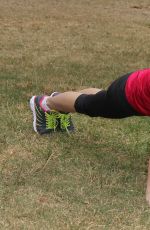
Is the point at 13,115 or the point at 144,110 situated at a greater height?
the point at 144,110

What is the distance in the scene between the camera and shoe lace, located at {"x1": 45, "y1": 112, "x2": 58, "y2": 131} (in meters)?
3.83

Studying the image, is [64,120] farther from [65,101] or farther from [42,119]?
[65,101]

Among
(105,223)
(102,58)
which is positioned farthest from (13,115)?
(102,58)

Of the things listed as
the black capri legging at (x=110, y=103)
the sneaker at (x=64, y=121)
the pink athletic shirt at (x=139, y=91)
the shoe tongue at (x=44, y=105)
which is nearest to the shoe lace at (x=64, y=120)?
the sneaker at (x=64, y=121)

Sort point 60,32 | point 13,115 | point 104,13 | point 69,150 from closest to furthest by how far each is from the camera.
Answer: point 69,150, point 13,115, point 60,32, point 104,13

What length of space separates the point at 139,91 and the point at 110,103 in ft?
0.88

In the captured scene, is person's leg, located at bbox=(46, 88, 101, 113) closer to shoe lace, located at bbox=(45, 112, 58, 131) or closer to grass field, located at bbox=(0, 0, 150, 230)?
shoe lace, located at bbox=(45, 112, 58, 131)

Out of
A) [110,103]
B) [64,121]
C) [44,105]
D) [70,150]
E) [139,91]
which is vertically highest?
[139,91]

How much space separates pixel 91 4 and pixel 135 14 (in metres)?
1.38

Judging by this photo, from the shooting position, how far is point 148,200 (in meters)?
2.96

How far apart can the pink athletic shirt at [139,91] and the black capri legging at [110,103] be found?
1.5 inches

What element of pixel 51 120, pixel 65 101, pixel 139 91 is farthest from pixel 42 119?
pixel 139 91

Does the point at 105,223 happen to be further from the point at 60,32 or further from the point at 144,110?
the point at 60,32

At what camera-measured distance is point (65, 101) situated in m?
3.61
